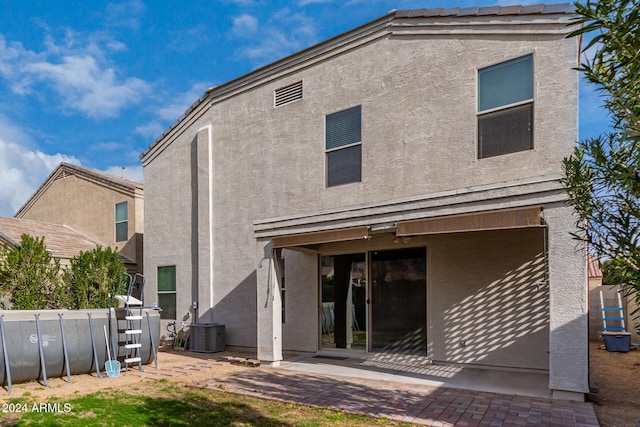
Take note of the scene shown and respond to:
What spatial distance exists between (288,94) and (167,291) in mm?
7592

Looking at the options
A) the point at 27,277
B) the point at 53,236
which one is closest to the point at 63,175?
the point at 53,236

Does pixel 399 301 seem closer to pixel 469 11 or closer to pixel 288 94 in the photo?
pixel 288 94

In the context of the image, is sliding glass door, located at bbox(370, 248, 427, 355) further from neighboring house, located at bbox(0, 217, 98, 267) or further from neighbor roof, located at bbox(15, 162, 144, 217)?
neighbor roof, located at bbox(15, 162, 144, 217)

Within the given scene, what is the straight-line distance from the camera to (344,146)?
34.0ft

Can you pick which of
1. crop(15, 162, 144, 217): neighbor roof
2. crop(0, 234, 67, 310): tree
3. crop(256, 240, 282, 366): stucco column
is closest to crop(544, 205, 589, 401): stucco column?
crop(256, 240, 282, 366): stucco column

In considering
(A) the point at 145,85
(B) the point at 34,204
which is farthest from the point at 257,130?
(B) the point at 34,204

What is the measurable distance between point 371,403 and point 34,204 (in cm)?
2033

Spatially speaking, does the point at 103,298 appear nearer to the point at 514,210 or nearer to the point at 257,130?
the point at 257,130

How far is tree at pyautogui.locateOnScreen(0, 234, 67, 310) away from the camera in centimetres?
1068

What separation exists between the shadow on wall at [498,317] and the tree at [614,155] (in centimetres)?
551

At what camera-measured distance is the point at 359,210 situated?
8734mm

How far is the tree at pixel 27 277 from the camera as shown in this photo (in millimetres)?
10680

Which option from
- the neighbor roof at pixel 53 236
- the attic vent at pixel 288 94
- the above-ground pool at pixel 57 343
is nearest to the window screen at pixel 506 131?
the attic vent at pixel 288 94

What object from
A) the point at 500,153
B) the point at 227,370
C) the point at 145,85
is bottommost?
the point at 227,370
